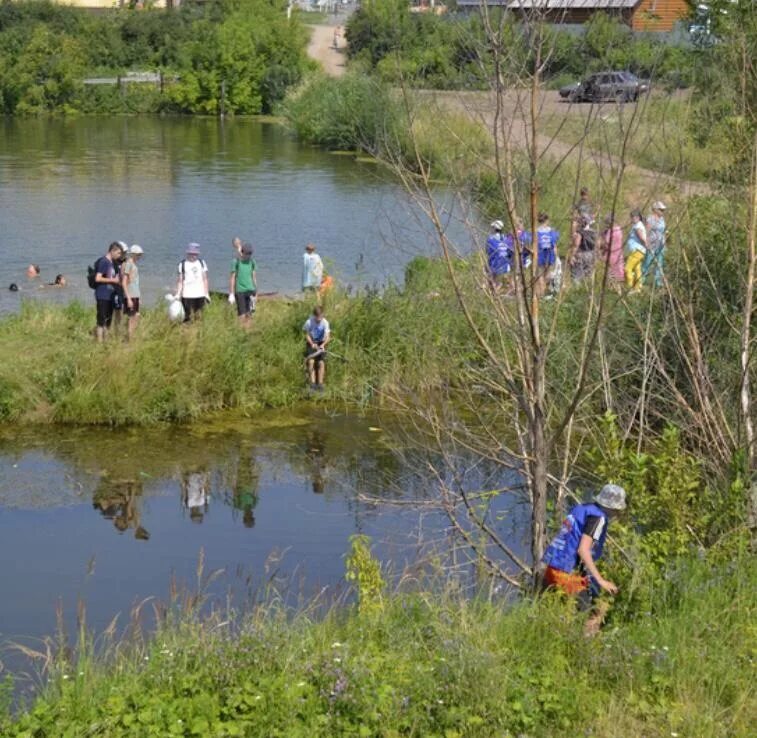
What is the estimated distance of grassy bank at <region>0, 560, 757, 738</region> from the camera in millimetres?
→ 6793

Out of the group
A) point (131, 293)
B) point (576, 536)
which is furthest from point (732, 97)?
point (131, 293)

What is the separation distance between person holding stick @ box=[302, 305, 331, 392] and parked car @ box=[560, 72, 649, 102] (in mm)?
7854

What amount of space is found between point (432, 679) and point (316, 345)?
9.57 metres

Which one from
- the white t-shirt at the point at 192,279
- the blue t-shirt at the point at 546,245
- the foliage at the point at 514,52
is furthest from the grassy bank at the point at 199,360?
the foliage at the point at 514,52

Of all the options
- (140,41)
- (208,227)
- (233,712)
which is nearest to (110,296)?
(233,712)

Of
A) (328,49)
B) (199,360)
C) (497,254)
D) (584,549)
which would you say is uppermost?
(497,254)

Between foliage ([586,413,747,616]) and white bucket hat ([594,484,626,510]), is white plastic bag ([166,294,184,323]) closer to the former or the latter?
foliage ([586,413,747,616])

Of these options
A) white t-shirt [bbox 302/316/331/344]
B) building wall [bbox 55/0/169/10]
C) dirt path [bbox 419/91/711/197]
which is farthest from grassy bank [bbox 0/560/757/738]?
building wall [bbox 55/0/169/10]

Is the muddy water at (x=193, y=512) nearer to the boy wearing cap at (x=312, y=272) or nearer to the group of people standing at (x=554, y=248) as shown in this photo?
the group of people standing at (x=554, y=248)

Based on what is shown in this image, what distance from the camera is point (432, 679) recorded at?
23.1ft

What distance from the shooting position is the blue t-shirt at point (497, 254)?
893cm

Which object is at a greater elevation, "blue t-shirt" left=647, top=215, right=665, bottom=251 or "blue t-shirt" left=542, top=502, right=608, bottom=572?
"blue t-shirt" left=647, top=215, right=665, bottom=251

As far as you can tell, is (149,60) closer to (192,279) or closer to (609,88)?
(192,279)

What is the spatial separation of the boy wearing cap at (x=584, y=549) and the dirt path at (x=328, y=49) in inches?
2151
